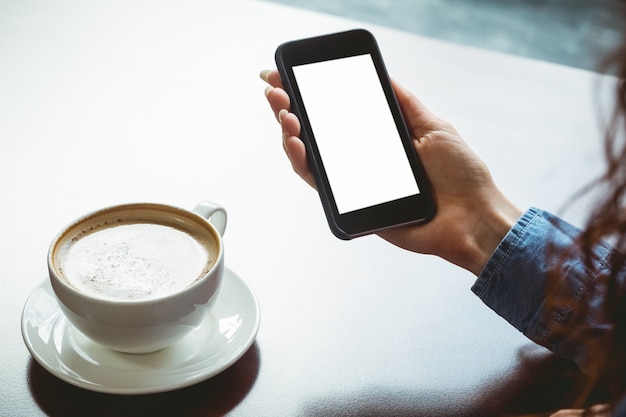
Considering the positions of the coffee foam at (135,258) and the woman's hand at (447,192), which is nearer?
the coffee foam at (135,258)

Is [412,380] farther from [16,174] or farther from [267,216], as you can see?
[16,174]

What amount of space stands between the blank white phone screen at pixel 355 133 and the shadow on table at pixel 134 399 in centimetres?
24

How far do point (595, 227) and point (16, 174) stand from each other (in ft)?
2.02

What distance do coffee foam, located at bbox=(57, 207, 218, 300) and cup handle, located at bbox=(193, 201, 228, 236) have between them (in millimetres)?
24

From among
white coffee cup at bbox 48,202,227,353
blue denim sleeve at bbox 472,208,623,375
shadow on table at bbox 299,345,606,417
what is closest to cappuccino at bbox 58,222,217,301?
white coffee cup at bbox 48,202,227,353

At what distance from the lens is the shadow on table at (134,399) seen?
570 mm

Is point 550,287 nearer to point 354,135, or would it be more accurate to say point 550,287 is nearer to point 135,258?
point 354,135

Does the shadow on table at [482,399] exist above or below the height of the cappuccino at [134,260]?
below

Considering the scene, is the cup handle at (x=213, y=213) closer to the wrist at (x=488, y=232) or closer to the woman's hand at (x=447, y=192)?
the woman's hand at (x=447, y=192)

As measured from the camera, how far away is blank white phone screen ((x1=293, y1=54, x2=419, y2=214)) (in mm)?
771

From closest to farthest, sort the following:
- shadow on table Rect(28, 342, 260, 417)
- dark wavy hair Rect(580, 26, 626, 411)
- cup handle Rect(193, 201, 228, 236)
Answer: dark wavy hair Rect(580, 26, 626, 411)
shadow on table Rect(28, 342, 260, 417)
cup handle Rect(193, 201, 228, 236)

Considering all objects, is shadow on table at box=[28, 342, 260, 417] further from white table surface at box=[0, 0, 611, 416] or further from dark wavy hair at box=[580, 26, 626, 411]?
dark wavy hair at box=[580, 26, 626, 411]

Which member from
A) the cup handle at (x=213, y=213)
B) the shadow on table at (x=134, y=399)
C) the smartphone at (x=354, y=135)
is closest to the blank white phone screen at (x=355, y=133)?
the smartphone at (x=354, y=135)

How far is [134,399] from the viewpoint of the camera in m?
0.58
